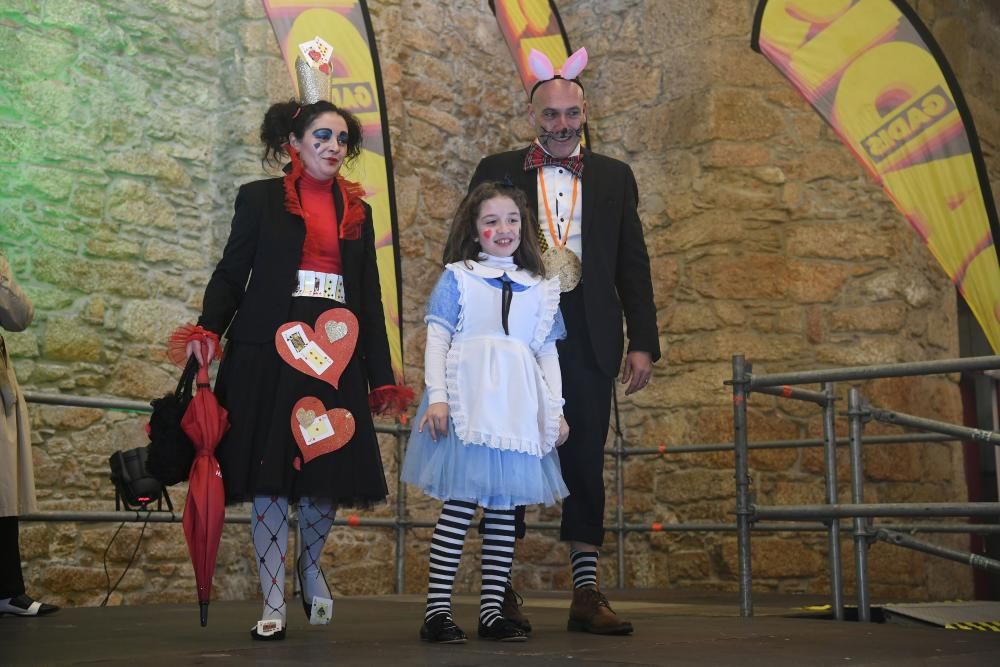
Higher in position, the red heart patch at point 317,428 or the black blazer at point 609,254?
the black blazer at point 609,254

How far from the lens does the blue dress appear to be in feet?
9.13

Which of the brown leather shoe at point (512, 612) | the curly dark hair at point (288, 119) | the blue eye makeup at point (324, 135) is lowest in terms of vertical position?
the brown leather shoe at point (512, 612)

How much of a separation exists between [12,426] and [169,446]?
4.66ft

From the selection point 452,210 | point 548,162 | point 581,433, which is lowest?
point 581,433

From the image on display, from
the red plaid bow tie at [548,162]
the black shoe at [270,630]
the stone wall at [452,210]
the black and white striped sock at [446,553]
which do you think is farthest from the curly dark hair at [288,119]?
the stone wall at [452,210]

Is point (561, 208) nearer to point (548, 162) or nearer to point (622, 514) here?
point (548, 162)

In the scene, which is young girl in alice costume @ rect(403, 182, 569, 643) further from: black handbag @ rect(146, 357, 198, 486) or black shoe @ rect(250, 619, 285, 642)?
black handbag @ rect(146, 357, 198, 486)

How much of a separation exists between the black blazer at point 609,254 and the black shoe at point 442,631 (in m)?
0.77

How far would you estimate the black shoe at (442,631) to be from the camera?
2.71m

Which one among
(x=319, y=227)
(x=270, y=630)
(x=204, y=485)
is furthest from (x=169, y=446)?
(x=319, y=227)

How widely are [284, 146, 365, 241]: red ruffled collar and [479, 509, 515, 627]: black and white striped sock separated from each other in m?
0.76

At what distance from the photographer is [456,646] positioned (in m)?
2.64

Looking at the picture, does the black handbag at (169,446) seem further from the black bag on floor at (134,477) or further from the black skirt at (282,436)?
the black bag on floor at (134,477)

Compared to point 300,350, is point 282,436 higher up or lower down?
lower down
